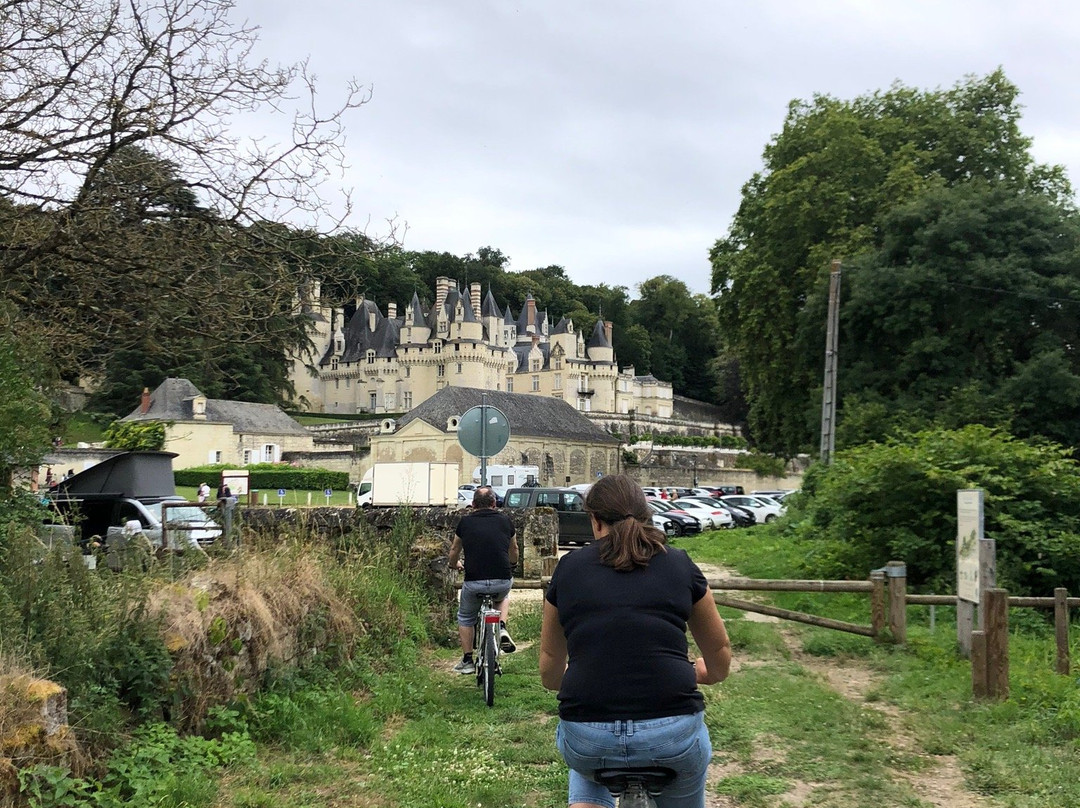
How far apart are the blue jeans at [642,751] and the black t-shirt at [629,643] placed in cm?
3

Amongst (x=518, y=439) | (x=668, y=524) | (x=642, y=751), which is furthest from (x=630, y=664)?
(x=518, y=439)

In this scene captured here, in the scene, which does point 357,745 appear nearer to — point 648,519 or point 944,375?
point 648,519

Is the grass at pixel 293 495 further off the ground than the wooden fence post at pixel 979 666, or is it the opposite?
the wooden fence post at pixel 979 666

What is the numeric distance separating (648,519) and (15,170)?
7678mm

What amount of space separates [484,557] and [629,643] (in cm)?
493

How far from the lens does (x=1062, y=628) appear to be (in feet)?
32.4

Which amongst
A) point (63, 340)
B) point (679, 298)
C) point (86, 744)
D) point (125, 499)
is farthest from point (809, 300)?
point (679, 298)

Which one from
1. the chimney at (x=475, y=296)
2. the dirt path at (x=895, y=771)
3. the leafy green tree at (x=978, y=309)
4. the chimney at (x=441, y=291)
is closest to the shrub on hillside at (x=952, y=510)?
the dirt path at (x=895, y=771)

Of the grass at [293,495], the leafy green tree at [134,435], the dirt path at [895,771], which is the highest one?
the leafy green tree at [134,435]

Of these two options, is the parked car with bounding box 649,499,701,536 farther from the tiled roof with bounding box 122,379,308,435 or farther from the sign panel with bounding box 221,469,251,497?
the tiled roof with bounding box 122,379,308,435

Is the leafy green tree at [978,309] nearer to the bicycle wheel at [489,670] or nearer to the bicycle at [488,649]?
the bicycle at [488,649]

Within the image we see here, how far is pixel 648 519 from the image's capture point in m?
3.70

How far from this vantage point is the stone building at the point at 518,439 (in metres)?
64.6

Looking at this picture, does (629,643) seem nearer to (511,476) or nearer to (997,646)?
(997,646)
